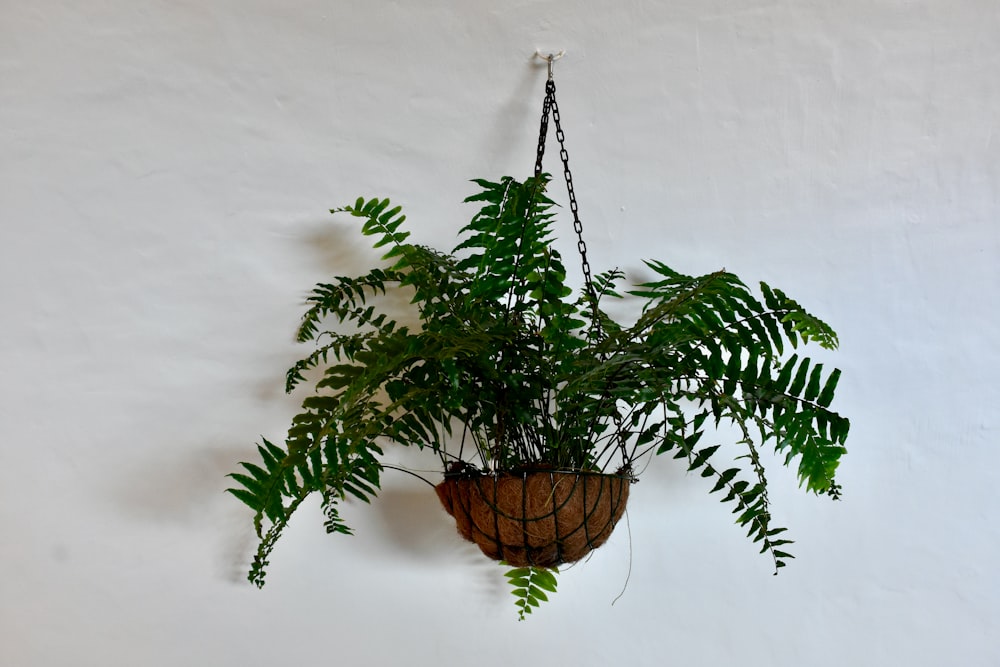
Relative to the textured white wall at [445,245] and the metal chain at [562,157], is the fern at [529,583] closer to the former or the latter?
the textured white wall at [445,245]

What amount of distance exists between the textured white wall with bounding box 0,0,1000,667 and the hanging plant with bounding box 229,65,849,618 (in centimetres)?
23

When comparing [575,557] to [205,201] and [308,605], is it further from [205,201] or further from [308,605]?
[205,201]

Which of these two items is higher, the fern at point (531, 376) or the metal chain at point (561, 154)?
the metal chain at point (561, 154)

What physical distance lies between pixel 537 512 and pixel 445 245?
26.9 inches

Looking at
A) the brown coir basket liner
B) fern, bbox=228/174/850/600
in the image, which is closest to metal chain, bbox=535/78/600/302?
fern, bbox=228/174/850/600

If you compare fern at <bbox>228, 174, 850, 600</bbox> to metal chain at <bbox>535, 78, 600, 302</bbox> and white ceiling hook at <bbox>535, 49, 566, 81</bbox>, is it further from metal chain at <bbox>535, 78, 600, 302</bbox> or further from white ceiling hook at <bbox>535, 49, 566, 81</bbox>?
white ceiling hook at <bbox>535, 49, 566, 81</bbox>

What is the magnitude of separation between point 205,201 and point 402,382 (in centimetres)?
66

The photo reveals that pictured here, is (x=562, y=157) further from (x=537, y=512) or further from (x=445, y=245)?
(x=537, y=512)

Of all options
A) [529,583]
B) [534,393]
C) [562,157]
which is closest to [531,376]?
[534,393]

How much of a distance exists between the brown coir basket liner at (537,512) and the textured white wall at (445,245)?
0.32 metres

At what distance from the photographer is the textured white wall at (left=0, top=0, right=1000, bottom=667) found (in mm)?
1828

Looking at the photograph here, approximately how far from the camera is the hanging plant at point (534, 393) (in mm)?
1431

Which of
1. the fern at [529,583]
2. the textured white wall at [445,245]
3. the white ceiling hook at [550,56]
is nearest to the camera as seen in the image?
the fern at [529,583]

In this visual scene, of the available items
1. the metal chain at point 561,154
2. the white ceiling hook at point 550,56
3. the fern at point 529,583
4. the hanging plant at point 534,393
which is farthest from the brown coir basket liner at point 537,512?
the white ceiling hook at point 550,56
